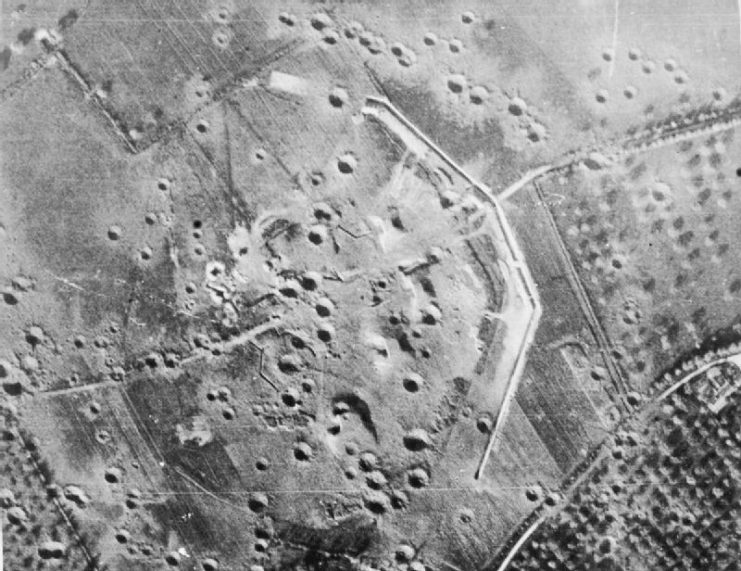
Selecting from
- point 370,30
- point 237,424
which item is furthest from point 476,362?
point 370,30

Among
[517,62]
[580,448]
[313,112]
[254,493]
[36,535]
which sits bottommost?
[36,535]

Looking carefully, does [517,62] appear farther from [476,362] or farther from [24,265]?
[24,265]

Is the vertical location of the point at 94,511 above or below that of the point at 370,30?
below

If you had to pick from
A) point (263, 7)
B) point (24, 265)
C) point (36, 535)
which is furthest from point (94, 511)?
point (263, 7)

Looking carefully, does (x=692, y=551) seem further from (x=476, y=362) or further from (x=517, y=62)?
(x=517, y=62)

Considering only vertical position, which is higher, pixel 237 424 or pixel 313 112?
pixel 313 112

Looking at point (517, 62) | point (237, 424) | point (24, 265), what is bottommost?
point (237, 424)
